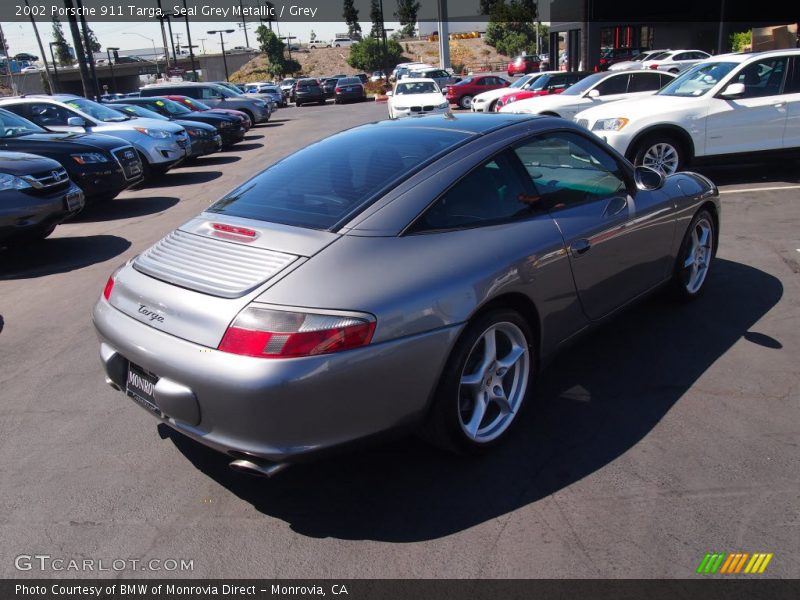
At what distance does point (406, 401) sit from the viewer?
2.74 m

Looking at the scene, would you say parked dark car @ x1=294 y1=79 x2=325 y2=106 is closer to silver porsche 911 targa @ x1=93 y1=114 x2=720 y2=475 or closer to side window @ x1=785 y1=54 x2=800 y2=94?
side window @ x1=785 y1=54 x2=800 y2=94

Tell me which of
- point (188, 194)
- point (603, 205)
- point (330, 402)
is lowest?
point (188, 194)

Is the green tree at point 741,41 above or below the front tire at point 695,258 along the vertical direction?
above

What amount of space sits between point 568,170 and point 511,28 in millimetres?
86119

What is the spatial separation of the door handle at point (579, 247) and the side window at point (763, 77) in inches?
284

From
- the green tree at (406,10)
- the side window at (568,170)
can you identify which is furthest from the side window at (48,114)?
the green tree at (406,10)

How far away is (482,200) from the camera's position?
3312 millimetres

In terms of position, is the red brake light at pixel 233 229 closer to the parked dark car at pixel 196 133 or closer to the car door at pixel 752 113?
the car door at pixel 752 113

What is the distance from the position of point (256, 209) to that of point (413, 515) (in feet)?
5.54

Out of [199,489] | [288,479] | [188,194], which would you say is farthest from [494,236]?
[188,194]

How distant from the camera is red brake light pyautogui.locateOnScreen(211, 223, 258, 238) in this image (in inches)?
122

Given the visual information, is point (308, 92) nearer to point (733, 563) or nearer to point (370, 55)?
point (370, 55)

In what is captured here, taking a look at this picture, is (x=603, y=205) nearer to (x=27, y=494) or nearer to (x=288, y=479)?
(x=288, y=479)

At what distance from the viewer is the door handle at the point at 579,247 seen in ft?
11.6
